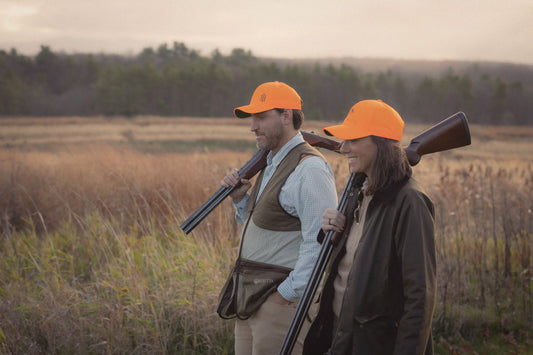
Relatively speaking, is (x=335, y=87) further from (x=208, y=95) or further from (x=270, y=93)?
(x=270, y=93)

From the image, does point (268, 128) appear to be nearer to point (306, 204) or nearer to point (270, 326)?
point (306, 204)

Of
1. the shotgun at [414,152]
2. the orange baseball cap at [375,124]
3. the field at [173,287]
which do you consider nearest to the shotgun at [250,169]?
the shotgun at [414,152]

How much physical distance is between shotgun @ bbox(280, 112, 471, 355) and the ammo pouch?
35 cm

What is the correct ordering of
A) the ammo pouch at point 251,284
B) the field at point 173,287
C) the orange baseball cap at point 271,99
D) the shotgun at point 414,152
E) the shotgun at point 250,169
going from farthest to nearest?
the field at point 173,287
the shotgun at point 250,169
the orange baseball cap at point 271,99
the ammo pouch at point 251,284
the shotgun at point 414,152

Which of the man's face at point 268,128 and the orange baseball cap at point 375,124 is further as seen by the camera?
the man's face at point 268,128

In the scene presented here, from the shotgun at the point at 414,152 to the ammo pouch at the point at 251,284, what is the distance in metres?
0.35

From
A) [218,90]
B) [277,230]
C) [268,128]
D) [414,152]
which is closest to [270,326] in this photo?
[277,230]

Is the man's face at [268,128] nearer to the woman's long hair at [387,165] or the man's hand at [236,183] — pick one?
the man's hand at [236,183]

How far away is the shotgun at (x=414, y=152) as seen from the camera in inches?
Result: 88.4

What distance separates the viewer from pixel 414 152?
7.41 feet

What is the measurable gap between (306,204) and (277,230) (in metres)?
0.26

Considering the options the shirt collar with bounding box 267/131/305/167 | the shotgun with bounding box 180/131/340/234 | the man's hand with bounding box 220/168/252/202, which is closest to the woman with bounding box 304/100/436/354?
the shirt collar with bounding box 267/131/305/167

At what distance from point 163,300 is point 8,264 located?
2845 millimetres

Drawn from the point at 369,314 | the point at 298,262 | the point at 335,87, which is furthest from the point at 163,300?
the point at 335,87
